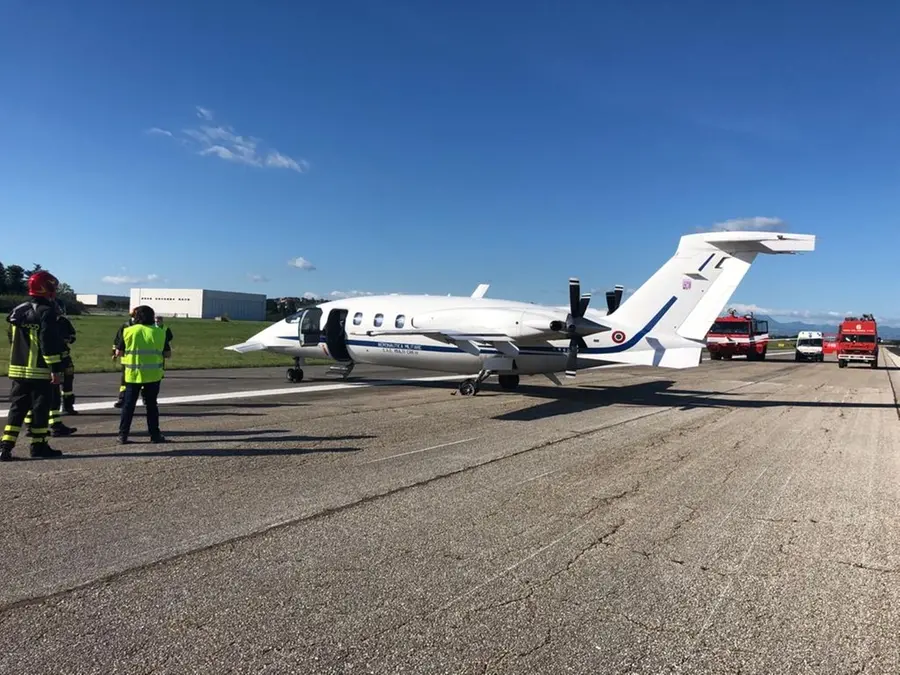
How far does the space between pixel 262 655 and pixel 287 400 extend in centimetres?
A: 1237

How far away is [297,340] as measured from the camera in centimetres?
2108

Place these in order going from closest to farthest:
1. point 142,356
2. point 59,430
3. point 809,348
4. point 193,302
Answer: point 142,356, point 59,430, point 809,348, point 193,302

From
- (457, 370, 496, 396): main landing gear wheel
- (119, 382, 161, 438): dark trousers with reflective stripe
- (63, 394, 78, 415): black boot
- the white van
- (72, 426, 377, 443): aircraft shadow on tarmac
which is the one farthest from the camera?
the white van

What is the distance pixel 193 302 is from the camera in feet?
477

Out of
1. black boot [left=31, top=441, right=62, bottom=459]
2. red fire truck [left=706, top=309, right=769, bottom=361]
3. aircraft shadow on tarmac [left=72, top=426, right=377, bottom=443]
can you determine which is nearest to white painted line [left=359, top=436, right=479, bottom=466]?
aircraft shadow on tarmac [left=72, top=426, right=377, bottom=443]

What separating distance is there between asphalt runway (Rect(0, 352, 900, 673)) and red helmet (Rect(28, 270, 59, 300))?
223cm

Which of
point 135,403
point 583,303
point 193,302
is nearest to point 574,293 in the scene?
point 583,303

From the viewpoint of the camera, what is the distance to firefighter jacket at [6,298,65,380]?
8195 millimetres

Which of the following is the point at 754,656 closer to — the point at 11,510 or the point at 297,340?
the point at 11,510

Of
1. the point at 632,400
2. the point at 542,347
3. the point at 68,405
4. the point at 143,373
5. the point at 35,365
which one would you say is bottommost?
the point at 68,405

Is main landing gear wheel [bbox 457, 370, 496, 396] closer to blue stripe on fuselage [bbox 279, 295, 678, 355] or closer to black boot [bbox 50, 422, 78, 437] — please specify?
blue stripe on fuselage [bbox 279, 295, 678, 355]

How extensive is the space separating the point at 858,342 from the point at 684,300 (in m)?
30.7

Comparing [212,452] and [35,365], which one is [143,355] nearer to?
[35,365]

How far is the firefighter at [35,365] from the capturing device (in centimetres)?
819
